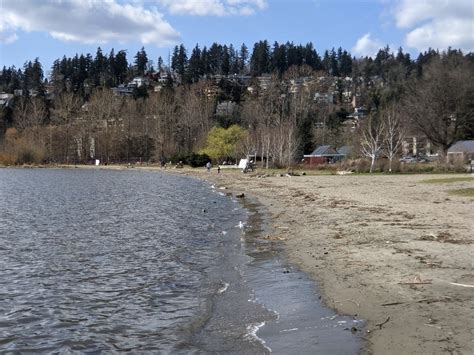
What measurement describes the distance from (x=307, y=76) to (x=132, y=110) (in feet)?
161

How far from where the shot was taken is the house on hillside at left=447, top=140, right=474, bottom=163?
62.6m

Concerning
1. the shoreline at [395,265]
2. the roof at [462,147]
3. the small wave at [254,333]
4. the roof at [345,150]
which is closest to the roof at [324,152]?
the roof at [345,150]

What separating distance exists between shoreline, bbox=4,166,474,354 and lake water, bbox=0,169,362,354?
525mm

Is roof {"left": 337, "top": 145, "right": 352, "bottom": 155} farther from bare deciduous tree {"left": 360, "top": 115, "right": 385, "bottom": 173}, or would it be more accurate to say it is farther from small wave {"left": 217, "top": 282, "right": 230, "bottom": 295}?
small wave {"left": 217, "top": 282, "right": 230, "bottom": 295}

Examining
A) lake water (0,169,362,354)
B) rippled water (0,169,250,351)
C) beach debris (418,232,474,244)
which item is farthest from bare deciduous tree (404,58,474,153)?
beach debris (418,232,474,244)

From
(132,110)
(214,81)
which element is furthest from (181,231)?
(214,81)

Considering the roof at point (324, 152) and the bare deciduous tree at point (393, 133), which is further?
the roof at point (324, 152)

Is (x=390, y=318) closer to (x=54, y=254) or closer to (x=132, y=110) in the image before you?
(x=54, y=254)

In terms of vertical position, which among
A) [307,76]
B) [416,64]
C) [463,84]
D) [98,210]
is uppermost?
[416,64]

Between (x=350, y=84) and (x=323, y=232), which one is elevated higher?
(x=350, y=84)

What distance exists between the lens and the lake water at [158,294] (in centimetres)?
786

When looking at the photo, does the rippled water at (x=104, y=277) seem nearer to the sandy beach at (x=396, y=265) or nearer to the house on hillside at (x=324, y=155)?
the sandy beach at (x=396, y=265)

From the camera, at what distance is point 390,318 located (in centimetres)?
788

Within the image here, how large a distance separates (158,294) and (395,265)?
5312mm
